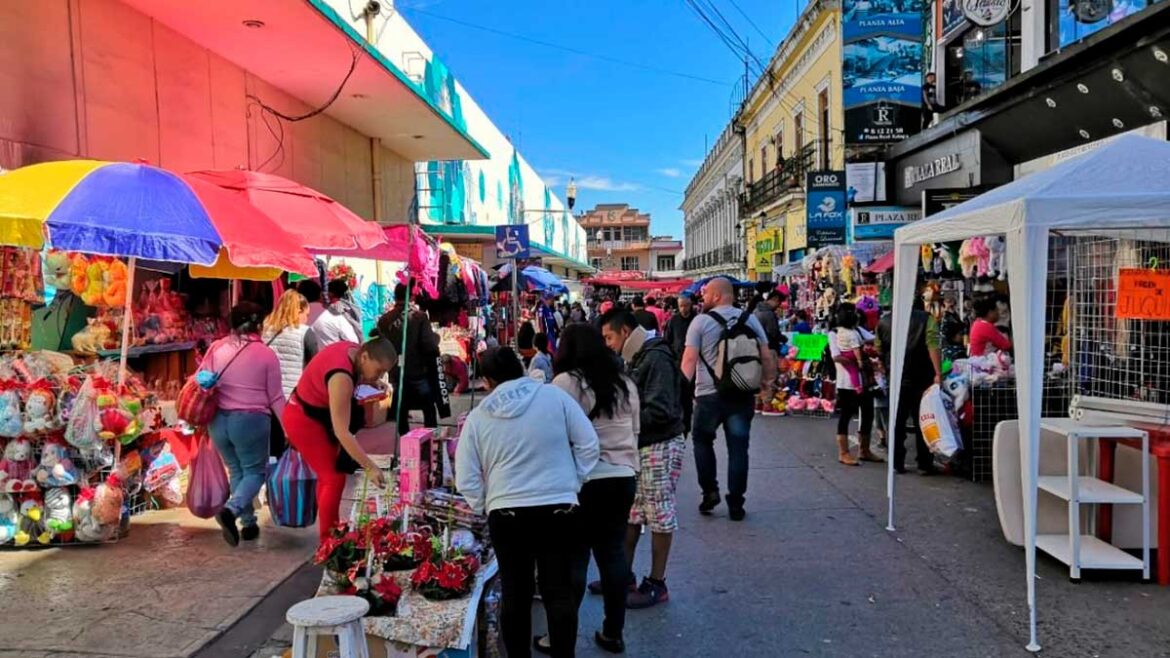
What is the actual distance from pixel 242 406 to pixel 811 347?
30.2 feet

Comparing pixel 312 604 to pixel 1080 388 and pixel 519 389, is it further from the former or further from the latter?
pixel 1080 388

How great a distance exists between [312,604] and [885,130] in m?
16.6

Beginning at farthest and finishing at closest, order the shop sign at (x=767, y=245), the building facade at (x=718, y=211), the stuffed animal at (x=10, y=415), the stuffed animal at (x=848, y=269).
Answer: the building facade at (x=718, y=211), the shop sign at (x=767, y=245), the stuffed animal at (x=848, y=269), the stuffed animal at (x=10, y=415)

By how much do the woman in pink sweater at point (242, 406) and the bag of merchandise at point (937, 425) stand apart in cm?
549

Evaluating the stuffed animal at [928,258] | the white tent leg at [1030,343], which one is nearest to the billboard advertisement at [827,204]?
the stuffed animal at [928,258]

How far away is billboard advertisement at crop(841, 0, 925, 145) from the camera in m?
16.0

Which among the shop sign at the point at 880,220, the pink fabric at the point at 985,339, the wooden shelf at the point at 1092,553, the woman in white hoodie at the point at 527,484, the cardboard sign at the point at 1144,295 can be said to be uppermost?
the shop sign at the point at 880,220

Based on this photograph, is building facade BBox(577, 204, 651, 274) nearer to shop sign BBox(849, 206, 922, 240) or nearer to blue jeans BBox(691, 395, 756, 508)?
shop sign BBox(849, 206, 922, 240)

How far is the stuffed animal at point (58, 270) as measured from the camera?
627cm

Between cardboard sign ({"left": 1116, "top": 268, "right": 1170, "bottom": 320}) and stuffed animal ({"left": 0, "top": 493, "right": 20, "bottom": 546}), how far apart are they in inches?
310

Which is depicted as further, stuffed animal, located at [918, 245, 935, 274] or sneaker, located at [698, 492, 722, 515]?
stuffed animal, located at [918, 245, 935, 274]

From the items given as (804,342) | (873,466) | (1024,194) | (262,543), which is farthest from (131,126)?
(804,342)

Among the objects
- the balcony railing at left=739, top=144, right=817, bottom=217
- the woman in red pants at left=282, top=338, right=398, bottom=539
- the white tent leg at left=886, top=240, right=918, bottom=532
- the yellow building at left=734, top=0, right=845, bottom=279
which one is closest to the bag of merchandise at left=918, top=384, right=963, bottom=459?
the white tent leg at left=886, top=240, right=918, bottom=532

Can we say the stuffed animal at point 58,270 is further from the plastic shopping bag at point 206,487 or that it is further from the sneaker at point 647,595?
the sneaker at point 647,595
